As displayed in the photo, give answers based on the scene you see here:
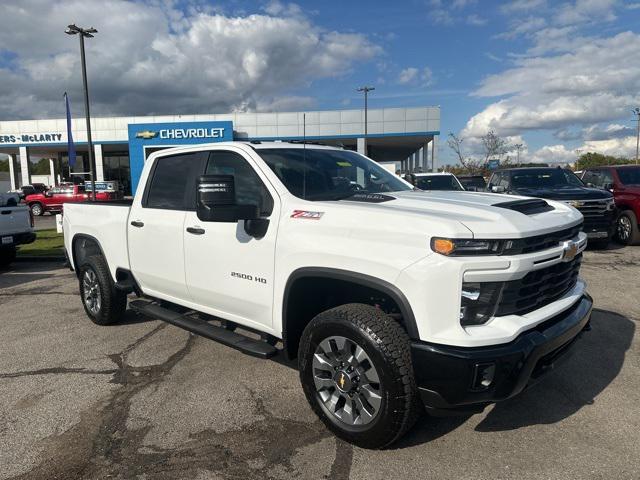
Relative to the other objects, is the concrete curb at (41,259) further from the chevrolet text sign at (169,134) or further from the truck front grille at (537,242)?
the chevrolet text sign at (169,134)

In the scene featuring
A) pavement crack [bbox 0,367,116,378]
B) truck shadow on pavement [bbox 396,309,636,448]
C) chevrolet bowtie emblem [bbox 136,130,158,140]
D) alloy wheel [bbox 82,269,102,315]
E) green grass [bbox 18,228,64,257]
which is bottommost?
pavement crack [bbox 0,367,116,378]

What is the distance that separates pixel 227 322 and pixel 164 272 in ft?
2.75

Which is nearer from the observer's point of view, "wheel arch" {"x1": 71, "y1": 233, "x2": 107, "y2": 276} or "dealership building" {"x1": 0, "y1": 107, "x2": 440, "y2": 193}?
"wheel arch" {"x1": 71, "y1": 233, "x2": 107, "y2": 276}

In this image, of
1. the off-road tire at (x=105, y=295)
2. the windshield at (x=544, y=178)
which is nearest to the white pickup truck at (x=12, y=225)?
the off-road tire at (x=105, y=295)

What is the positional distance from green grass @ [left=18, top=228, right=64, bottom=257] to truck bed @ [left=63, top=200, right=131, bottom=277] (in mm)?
6136

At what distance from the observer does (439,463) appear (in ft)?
9.43

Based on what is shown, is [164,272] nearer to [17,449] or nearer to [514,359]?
[17,449]

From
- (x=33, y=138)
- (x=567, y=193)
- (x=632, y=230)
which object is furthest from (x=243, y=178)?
(x=33, y=138)

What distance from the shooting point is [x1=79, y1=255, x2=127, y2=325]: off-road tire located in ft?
17.6

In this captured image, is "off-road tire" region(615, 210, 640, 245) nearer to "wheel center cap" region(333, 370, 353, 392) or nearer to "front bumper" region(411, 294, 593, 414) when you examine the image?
"front bumper" region(411, 294, 593, 414)

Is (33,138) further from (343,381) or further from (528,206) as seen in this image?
(528,206)

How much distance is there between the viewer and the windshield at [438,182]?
1298 centimetres

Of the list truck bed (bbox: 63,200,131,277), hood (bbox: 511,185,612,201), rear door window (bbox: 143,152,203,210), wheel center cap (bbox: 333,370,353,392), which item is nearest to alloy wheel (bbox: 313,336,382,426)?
wheel center cap (bbox: 333,370,353,392)

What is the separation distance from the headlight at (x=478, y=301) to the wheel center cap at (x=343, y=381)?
82cm
